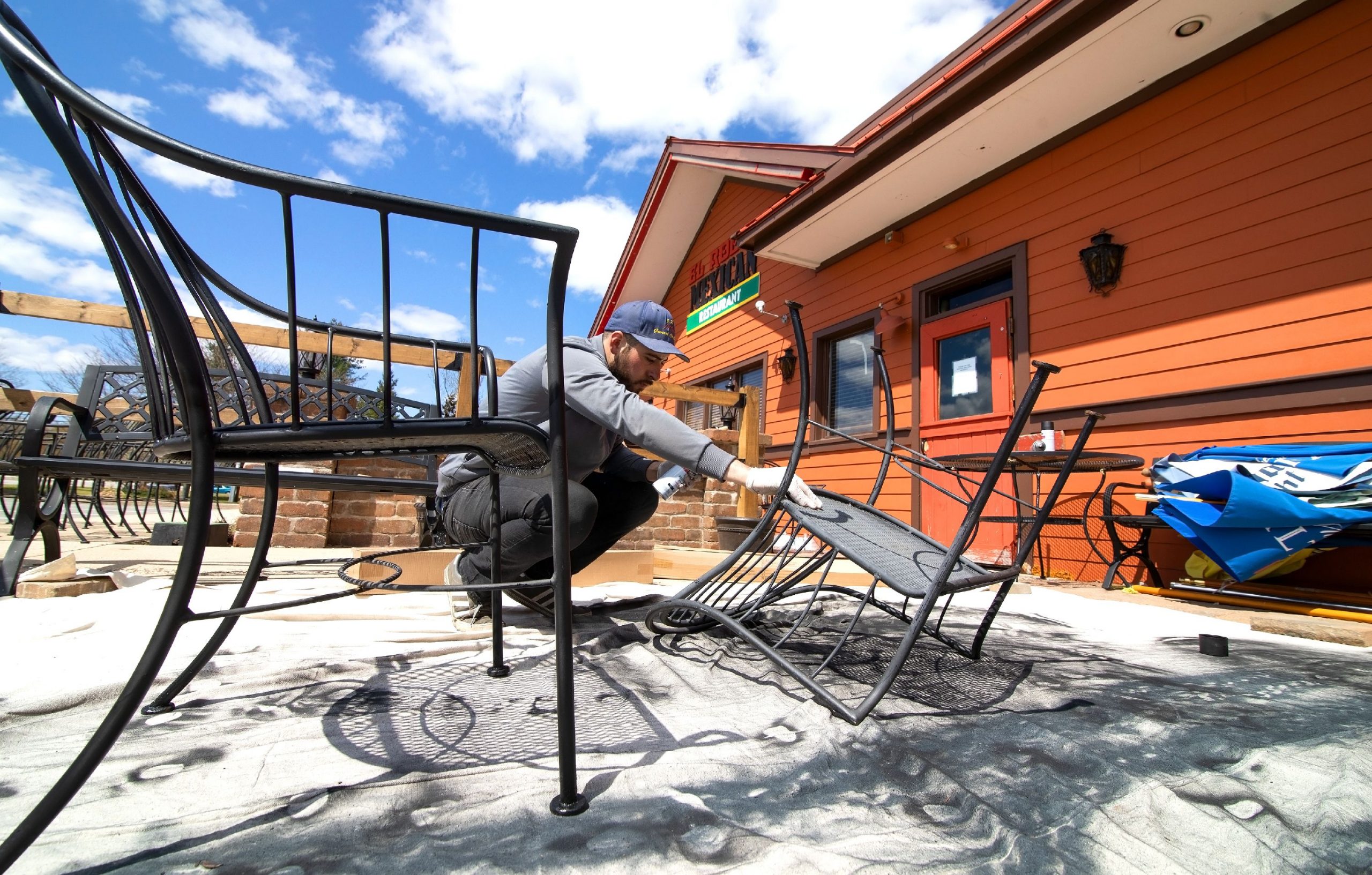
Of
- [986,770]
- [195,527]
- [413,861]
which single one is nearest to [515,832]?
[413,861]

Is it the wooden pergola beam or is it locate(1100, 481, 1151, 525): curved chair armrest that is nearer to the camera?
locate(1100, 481, 1151, 525): curved chair armrest

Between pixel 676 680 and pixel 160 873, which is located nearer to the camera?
pixel 160 873

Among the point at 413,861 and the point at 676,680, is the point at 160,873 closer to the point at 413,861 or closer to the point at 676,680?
the point at 413,861

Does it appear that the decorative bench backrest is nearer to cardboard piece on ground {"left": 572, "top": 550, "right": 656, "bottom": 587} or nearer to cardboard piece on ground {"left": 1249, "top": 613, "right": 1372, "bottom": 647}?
cardboard piece on ground {"left": 572, "top": 550, "right": 656, "bottom": 587}

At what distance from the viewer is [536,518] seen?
1.83 m

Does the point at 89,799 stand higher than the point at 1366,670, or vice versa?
the point at 89,799

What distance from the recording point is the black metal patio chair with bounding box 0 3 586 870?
26.3 inches

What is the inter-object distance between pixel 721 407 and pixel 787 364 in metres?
1.46

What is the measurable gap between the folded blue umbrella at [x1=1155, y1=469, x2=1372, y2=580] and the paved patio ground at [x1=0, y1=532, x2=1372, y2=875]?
127 cm

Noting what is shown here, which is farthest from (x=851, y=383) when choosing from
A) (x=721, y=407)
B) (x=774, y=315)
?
(x=721, y=407)

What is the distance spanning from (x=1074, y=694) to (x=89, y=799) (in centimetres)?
164

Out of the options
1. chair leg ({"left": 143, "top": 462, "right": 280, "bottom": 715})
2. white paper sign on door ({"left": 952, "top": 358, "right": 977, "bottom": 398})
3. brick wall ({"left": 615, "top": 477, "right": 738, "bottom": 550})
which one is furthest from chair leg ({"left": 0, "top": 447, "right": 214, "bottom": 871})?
white paper sign on door ({"left": 952, "top": 358, "right": 977, "bottom": 398})

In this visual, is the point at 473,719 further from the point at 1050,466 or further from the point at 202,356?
the point at 1050,466

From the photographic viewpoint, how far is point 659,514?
15.8 feet
